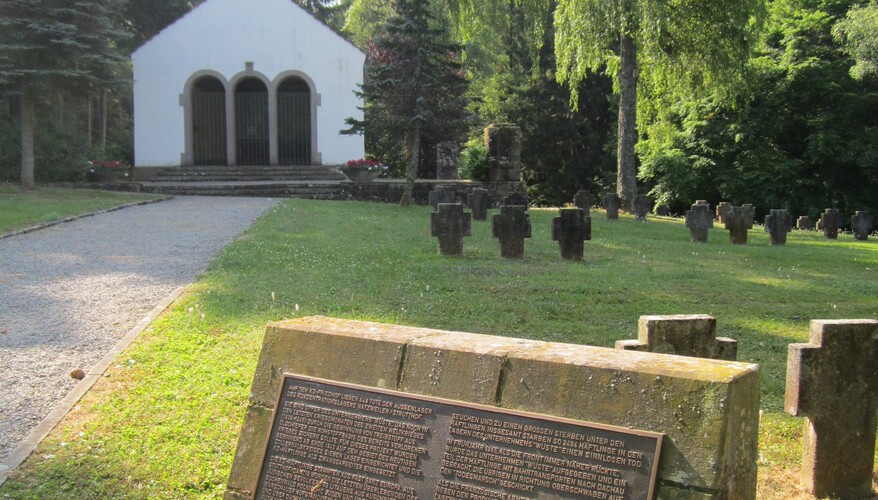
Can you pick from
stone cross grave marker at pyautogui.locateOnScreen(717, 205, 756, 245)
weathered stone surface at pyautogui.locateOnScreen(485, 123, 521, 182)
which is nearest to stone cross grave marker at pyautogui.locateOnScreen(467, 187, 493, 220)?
stone cross grave marker at pyautogui.locateOnScreen(717, 205, 756, 245)

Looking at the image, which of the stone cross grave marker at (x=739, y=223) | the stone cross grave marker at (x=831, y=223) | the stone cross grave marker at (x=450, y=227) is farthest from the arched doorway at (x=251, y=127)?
the stone cross grave marker at (x=450, y=227)

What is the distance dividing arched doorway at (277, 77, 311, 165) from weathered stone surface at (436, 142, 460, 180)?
654 centimetres

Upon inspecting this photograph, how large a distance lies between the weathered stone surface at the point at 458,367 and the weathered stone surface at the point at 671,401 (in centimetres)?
8

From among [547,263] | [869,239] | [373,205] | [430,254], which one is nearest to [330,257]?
[430,254]

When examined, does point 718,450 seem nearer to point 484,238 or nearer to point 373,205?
point 484,238

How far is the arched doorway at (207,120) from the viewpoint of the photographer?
32.0 meters

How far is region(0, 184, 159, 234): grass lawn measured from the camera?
16.1 metres

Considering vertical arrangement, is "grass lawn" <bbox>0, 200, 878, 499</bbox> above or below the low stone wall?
below

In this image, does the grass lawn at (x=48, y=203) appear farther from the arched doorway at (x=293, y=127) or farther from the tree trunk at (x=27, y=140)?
the arched doorway at (x=293, y=127)

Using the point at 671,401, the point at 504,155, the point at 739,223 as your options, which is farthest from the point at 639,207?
the point at 671,401

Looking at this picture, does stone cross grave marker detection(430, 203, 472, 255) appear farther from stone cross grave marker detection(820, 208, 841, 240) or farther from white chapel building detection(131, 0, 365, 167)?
white chapel building detection(131, 0, 365, 167)

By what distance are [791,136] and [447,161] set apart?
1496cm

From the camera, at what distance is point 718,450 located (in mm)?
2867

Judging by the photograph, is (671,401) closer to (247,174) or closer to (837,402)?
(837,402)
